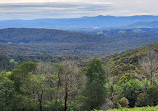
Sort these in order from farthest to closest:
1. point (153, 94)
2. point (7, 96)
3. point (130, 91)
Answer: point (130, 91), point (153, 94), point (7, 96)

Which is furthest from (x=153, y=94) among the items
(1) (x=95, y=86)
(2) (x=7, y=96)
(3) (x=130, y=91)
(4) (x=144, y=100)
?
(2) (x=7, y=96)

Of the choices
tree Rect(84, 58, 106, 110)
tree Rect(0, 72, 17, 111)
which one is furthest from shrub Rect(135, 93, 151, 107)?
tree Rect(0, 72, 17, 111)

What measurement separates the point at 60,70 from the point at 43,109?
5.91 meters

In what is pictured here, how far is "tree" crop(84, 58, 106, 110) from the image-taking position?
848 inches

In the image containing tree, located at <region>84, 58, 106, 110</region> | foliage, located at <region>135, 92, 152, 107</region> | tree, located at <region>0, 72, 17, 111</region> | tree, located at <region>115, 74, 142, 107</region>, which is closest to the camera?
tree, located at <region>0, 72, 17, 111</region>

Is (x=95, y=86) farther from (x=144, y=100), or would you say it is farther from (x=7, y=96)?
(x=7, y=96)

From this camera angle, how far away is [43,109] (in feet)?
74.3

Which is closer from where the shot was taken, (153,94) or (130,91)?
(153,94)

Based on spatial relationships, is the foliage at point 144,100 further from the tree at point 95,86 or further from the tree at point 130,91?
the tree at point 95,86

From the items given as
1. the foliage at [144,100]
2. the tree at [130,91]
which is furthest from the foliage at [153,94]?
the tree at [130,91]

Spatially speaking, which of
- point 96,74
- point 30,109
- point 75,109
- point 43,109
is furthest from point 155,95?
point 30,109

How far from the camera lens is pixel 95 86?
21422 mm

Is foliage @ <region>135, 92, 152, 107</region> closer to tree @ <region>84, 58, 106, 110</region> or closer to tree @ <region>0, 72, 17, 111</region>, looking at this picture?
tree @ <region>84, 58, 106, 110</region>

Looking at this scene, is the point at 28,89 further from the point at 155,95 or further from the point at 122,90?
the point at 155,95
